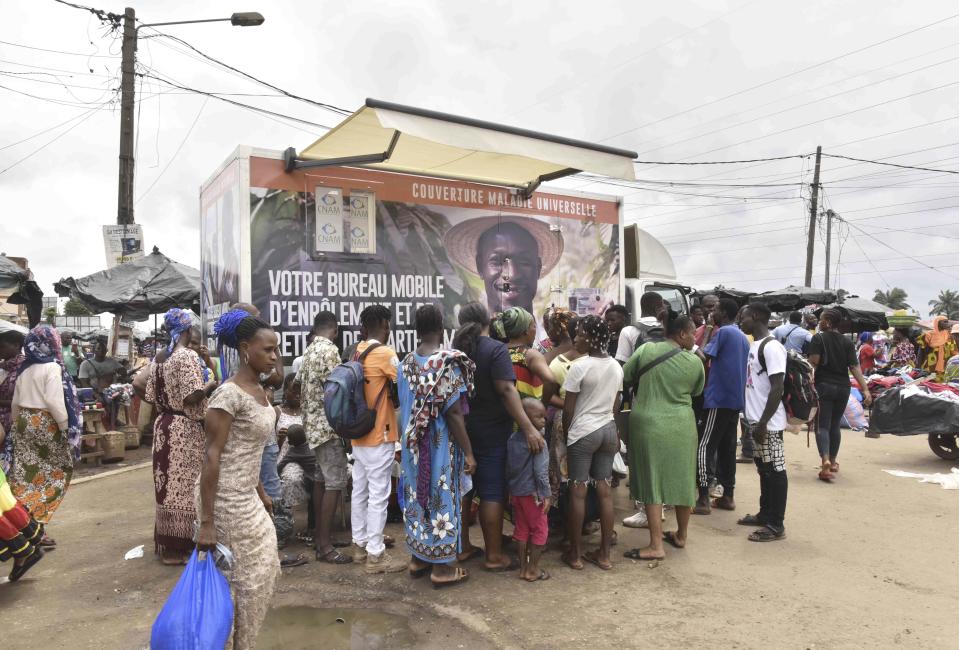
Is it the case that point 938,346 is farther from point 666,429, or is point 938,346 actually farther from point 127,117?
point 127,117

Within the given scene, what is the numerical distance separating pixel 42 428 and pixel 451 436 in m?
3.24

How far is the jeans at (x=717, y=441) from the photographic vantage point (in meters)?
5.71

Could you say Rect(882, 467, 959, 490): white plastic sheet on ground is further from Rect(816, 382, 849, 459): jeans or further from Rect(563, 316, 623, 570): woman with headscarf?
Rect(563, 316, 623, 570): woman with headscarf

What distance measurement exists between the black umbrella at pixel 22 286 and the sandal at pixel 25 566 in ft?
17.8

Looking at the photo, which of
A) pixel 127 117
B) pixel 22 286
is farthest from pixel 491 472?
pixel 127 117

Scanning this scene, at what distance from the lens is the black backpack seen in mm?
5094

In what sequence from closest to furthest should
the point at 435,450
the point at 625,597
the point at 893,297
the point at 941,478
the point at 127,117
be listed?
1. the point at 625,597
2. the point at 435,450
3. the point at 941,478
4. the point at 127,117
5. the point at 893,297

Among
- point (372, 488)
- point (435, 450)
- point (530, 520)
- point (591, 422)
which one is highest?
point (591, 422)

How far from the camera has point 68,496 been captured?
677 cm

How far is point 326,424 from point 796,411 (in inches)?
143

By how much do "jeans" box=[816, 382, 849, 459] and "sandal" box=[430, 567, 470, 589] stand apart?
460 cm

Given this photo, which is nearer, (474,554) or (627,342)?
(474,554)

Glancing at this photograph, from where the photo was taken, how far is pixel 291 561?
4.52 meters

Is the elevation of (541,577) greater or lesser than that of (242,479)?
lesser
